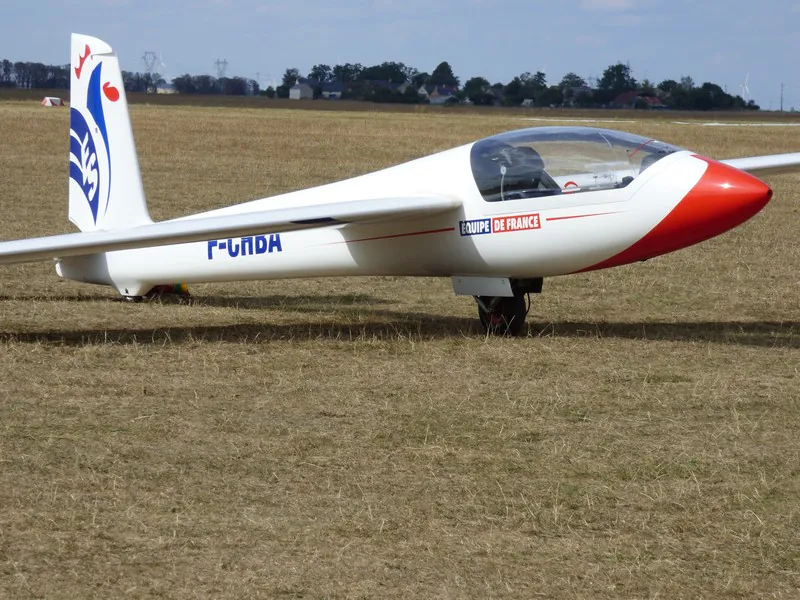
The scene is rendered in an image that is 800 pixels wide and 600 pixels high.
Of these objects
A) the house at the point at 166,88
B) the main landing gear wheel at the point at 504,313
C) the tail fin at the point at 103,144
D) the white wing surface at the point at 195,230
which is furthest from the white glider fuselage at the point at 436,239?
the house at the point at 166,88

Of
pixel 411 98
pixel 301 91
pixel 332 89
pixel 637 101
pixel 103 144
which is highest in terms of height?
pixel 332 89

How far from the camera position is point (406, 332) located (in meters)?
10.5

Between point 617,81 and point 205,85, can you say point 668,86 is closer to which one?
point 617,81

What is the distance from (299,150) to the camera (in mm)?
35562

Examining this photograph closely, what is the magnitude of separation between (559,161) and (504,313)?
1.51 metres

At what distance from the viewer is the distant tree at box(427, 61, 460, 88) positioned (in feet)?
613

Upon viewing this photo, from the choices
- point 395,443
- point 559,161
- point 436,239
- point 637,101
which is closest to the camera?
point 395,443

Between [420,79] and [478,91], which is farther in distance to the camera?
[420,79]

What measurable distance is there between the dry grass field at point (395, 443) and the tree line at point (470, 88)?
129 meters

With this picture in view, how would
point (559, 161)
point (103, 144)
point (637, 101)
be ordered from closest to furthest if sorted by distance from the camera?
point (559, 161) < point (103, 144) < point (637, 101)

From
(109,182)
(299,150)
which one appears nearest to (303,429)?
(109,182)

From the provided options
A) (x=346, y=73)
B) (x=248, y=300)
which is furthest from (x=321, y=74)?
(x=248, y=300)

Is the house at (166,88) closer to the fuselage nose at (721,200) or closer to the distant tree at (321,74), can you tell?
the distant tree at (321,74)

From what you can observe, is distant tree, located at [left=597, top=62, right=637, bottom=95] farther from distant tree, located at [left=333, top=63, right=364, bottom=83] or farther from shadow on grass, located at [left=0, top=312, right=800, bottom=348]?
shadow on grass, located at [left=0, top=312, right=800, bottom=348]
